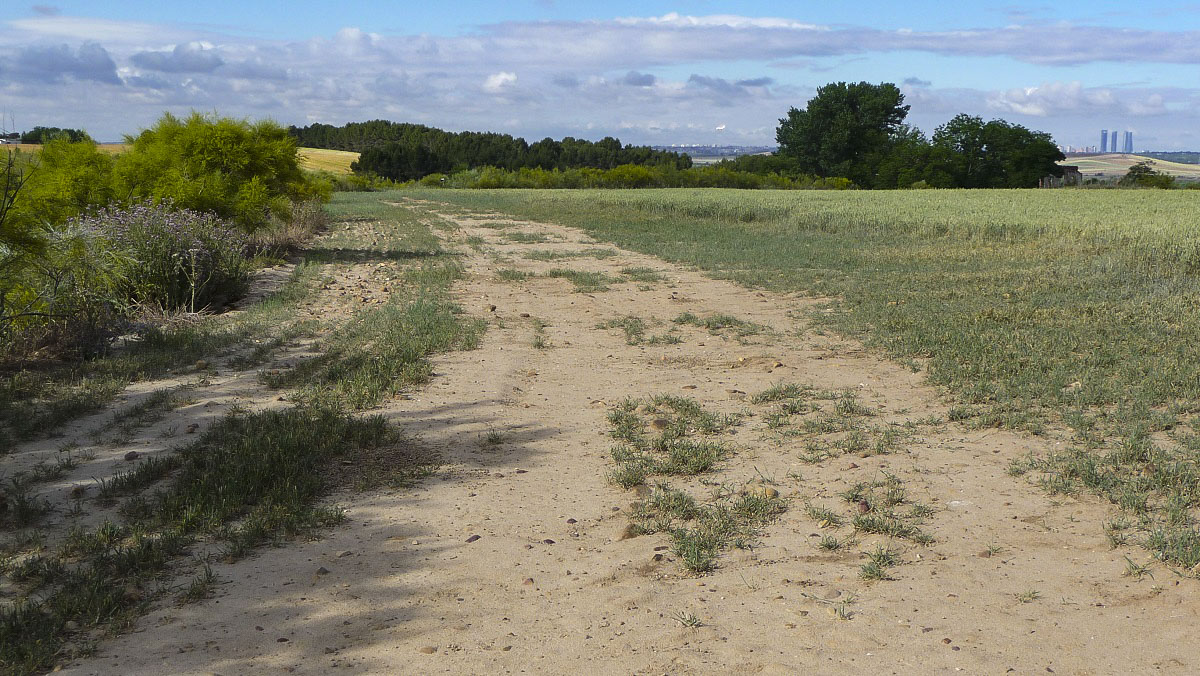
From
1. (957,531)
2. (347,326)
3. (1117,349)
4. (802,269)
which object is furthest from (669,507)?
(802,269)

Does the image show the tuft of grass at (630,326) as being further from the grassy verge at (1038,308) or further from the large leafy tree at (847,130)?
the large leafy tree at (847,130)

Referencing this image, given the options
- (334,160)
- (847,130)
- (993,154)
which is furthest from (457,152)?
(993,154)

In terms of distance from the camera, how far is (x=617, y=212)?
1164 inches

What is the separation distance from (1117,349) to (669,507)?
505cm

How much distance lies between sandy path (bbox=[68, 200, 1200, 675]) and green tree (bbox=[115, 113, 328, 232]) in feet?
30.5

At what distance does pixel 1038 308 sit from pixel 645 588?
25.2ft

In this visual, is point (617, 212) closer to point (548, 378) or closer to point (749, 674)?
point (548, 378)

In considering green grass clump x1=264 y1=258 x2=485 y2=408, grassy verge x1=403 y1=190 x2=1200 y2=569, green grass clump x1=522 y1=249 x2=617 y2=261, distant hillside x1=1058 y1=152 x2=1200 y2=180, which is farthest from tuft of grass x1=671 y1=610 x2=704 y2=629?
distant hillside x1=1058 y1=152 x2=1200 y2=180

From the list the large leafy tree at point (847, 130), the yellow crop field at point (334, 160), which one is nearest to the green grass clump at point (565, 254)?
the yellow crop field at point (334, 160)

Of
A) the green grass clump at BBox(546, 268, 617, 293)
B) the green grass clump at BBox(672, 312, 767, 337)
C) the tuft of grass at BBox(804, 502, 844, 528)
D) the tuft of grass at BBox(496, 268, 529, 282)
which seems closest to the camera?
the tuft of grass at BBox(804, 502, 844, 528)

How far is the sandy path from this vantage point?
3.17 metres

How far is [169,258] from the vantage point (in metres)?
9.98

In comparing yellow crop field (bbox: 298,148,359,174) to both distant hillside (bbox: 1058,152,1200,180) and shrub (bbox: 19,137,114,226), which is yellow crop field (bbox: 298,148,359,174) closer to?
distant hillside (bbox: 1058,152,1200,180)

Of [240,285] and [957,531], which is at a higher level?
[240,285]
